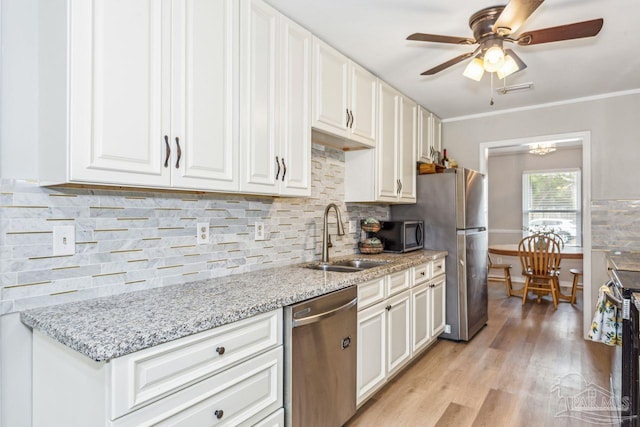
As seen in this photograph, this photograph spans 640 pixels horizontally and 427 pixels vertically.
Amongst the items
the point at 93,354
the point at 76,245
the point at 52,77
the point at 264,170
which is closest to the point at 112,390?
the point at 93,354

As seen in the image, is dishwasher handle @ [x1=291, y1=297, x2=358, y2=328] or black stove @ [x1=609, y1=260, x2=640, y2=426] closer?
black stove @ [x1=609, y1=260, x2=640, y2=426]

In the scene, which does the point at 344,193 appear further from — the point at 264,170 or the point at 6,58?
the point at 6,58

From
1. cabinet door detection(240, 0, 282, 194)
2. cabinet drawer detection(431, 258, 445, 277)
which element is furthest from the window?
cabinet door detection(240, 0, 282, 194)

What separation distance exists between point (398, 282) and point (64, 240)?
2.00 metres

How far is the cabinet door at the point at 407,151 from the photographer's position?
11.0ft

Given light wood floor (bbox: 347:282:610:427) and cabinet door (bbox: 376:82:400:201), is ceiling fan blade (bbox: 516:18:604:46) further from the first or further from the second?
light wood floor (bbox: 347:282:610:427)

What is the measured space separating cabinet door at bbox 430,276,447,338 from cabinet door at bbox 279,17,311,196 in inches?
68.1

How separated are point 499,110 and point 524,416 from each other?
3.10 meters

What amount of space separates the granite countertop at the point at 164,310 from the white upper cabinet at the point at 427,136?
218 cm

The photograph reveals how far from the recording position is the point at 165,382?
3.73 ft

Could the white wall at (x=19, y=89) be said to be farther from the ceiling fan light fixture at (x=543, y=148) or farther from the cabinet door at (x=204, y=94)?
the ceiling fan light fixture at (x=543, y=148)

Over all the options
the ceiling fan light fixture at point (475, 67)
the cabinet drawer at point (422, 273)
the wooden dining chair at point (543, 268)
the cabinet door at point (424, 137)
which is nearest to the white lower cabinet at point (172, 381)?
the cabinet drawer at point (422, 273)

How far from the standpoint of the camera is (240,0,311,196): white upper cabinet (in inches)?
71.4

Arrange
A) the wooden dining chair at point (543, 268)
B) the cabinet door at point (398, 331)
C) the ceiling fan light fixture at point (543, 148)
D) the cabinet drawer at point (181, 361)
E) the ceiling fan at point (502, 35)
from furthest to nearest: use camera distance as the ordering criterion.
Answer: the ceiling fan light fixture at point (543, 148)
the wooden dining chair at point (543, 268)
the cabinet door at point (398, 331)
the ceiling fan at point (502, 35)
the cabinet drawer at point (181, 361)
